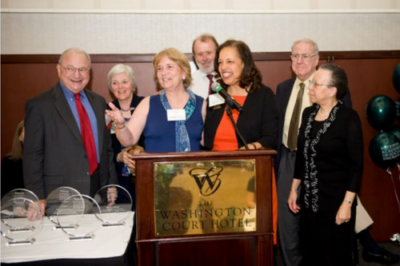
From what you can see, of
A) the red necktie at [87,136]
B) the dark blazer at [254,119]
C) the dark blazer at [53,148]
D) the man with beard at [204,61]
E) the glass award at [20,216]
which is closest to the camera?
the glass award at [20,216]

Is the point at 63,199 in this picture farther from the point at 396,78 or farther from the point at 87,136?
the point at 396,78

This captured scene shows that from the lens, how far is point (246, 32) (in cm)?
411

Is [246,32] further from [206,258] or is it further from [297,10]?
[206,258]

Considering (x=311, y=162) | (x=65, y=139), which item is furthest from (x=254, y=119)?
(x=65, y=139)

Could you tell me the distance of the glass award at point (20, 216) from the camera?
1832 millimetres

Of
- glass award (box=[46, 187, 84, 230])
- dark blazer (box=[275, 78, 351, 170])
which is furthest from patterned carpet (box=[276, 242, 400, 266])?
glass award (box=[46, 187, 84, 230])

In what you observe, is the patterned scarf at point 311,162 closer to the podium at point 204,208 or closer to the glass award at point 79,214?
the podium at point 204,208

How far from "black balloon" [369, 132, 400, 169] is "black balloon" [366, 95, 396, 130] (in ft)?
0.46

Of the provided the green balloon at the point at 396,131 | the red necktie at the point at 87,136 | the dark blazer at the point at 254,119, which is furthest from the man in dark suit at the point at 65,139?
the green balloon at the point at 396,131

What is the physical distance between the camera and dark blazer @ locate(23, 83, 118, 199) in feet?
8.38

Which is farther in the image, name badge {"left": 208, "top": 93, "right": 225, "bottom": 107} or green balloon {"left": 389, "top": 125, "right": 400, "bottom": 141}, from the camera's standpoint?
green balloon {"left": 389, "top": 125, "right": 400, "bottom": 141}

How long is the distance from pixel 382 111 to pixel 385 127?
9.5 inches

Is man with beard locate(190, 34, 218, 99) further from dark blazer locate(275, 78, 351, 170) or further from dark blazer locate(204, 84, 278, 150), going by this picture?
dark blazer locate(204, 84, 278, 150)

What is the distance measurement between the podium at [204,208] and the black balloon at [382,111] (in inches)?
107
